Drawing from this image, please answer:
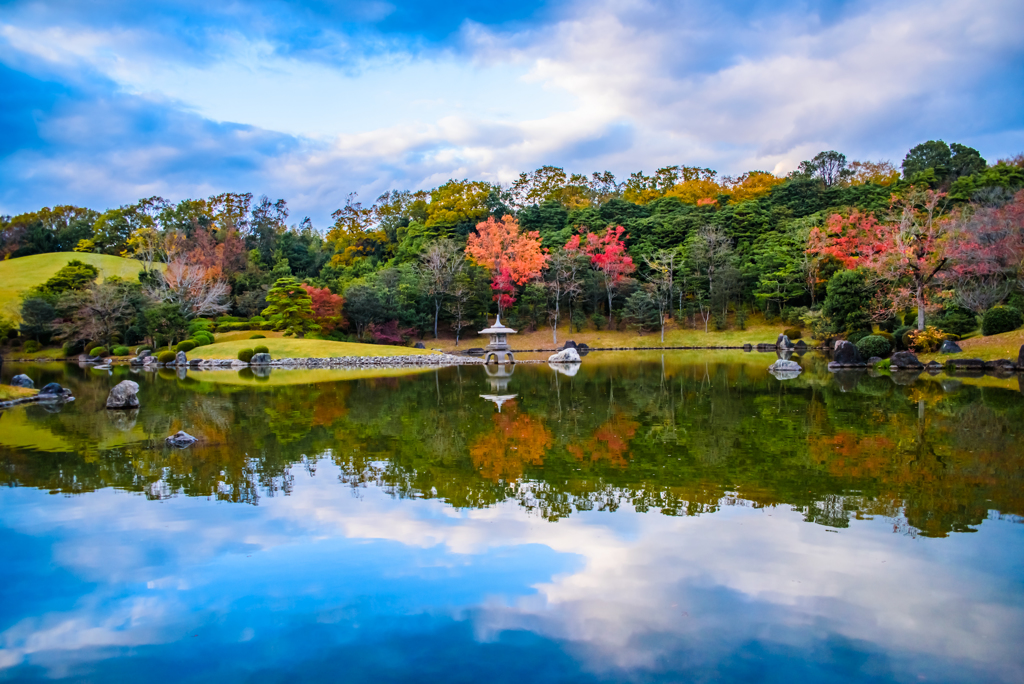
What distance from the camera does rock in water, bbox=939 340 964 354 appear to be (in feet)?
70.4

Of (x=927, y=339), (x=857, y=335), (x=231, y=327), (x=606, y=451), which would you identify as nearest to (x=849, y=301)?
(x=857, y=335)

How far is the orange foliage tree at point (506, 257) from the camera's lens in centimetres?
4416

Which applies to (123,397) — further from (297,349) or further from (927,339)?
(927,339)

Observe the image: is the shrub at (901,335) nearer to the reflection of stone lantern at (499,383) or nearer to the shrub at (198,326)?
the reflection of stone lantern at (499,383)

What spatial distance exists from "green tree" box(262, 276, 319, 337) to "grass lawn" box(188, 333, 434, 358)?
297cm

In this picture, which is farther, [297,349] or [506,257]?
[506,257]

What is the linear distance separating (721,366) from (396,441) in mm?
17824

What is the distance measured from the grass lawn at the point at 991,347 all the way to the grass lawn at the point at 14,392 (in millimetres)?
28110

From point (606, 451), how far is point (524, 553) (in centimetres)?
387

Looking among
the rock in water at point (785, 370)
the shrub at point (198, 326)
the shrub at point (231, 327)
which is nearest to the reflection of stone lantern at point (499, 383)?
the rock in water at point (785, 370)

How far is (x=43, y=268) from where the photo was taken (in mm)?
56156

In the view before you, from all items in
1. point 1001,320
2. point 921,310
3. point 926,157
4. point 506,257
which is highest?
point 926,157

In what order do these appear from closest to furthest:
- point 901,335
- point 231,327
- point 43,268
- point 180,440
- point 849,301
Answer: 1. point 180,440
2. point 901,335
3. point 849,301
4. point 231,327
5. point 43,268

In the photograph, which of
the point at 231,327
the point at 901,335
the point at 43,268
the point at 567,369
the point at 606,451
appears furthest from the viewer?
the point at 43,268
